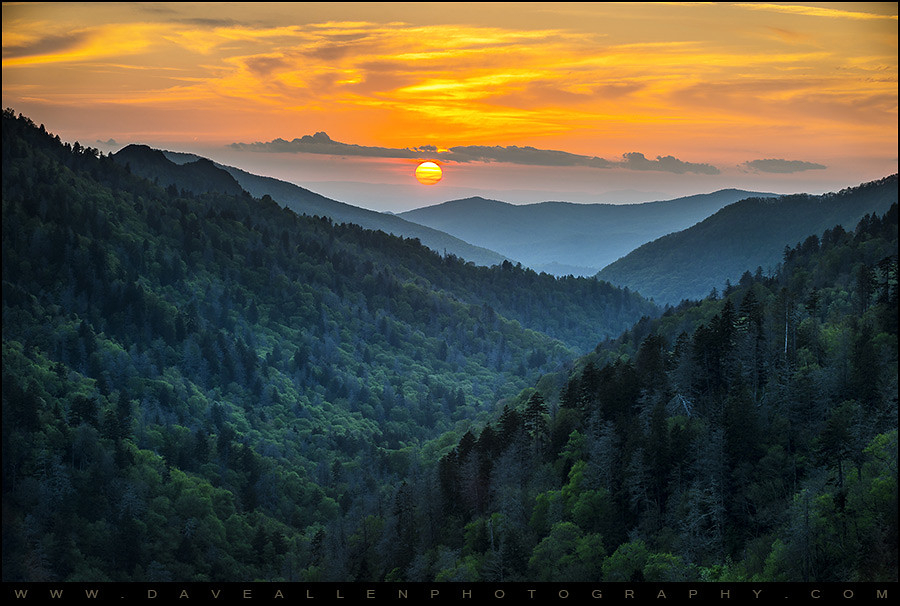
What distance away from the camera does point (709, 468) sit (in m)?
60.8

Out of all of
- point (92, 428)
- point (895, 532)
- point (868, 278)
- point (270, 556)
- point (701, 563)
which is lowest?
point (270, 556)

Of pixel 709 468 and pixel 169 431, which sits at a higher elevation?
pixel 709 468

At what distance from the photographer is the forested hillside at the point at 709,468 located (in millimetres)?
50781

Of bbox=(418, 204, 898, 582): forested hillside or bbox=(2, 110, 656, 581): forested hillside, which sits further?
bbox=(2, 110, 656, 581): forested hillside

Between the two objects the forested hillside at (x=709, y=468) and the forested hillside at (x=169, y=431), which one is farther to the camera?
the forested hillside at (x=169, y=431)

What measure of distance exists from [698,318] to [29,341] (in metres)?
112

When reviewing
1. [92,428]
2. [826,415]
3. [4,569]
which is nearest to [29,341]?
[92,428]

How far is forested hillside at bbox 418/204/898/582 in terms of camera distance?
50781 mm

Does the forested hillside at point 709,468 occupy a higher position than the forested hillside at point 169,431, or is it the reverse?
the forested hillside at point 709,468

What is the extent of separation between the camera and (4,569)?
87375 millimetres

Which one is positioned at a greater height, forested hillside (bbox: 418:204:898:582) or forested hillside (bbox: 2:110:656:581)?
forested hillside (bbox: 418:204:898:582)

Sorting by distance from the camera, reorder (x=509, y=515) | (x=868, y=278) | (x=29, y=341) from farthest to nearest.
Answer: (x=29, y=341) → (x=868, y=278) → (x=509, y=515)

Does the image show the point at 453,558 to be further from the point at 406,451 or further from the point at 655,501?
the point at 406,451

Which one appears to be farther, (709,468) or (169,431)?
(169,431)
